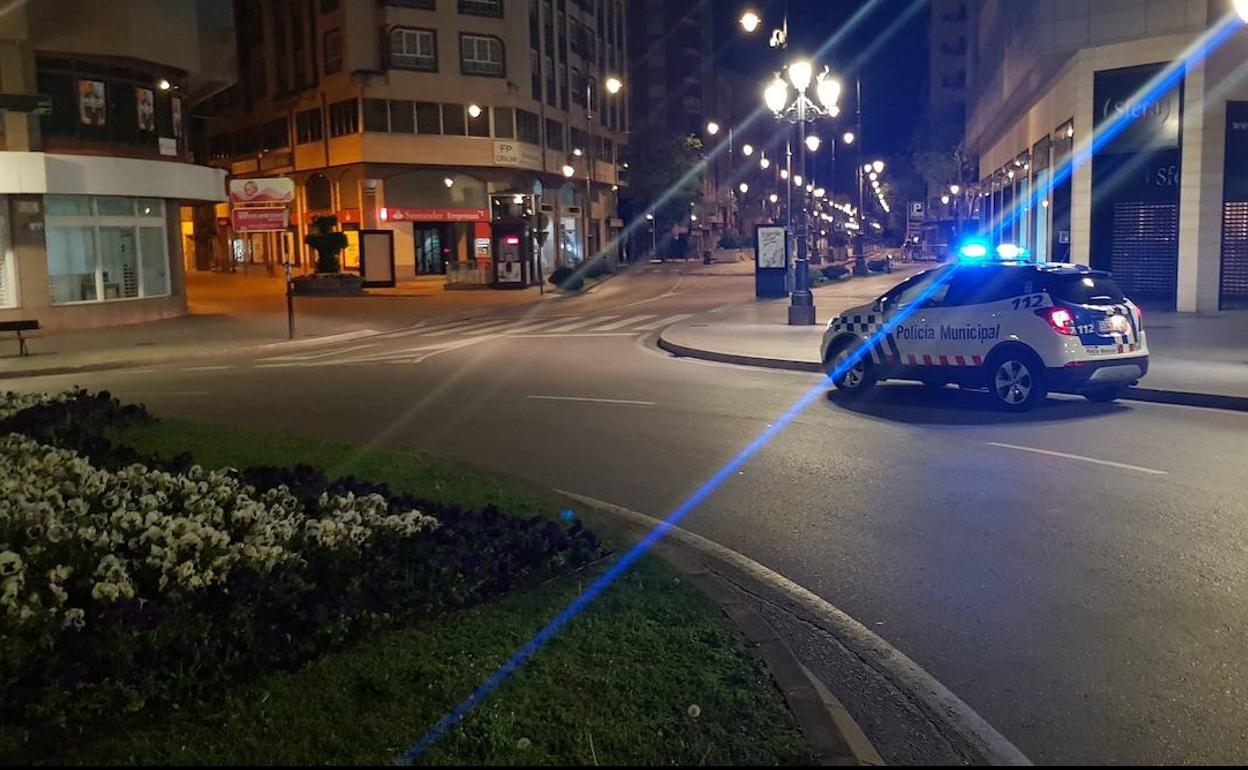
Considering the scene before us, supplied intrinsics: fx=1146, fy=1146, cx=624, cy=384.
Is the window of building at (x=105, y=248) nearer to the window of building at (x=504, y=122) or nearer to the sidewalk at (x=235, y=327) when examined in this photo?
the sidewalk at (x=235, y=327)

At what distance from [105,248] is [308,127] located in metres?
34.7

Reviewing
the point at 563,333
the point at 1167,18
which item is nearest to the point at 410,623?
the point at 563,333

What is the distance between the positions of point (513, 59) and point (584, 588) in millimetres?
59976

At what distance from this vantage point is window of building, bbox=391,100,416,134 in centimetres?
5997

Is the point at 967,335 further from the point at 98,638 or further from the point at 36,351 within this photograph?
the point at 36,351

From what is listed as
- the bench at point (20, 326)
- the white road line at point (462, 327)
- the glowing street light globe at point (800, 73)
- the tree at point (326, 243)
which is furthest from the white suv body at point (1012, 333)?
the tree at point (326, 243)

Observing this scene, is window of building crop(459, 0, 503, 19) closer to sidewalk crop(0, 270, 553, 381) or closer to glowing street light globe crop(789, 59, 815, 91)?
sidewalk crop(0, 270, 553, 381)

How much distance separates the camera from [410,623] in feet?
18.3

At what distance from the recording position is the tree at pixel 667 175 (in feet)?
284

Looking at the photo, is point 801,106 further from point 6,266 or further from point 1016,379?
point 6,266

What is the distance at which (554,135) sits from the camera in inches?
2776

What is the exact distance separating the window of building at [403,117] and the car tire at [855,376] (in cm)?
4890

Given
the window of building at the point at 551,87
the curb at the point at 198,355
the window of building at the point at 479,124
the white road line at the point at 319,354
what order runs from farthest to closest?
1. the window of building at the point at 551,87
2. the window of building at the point at 479,124
3. the white road line at the point at 319,354
4. the curb at the point at 198,355

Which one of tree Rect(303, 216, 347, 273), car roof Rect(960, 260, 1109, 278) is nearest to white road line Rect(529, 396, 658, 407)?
car roof Rect(960, 260, 1109, 278)
